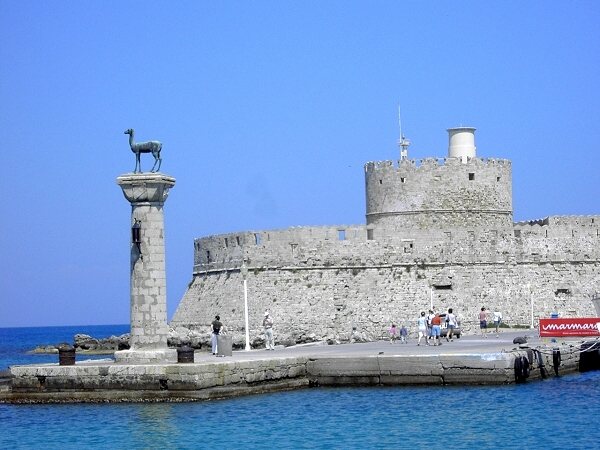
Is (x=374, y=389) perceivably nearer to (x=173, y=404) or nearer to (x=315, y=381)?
(x=315, y=381)

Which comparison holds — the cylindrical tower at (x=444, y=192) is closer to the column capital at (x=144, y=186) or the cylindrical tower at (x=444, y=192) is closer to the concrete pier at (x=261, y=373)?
the concrete pier at (x=261, y=373)

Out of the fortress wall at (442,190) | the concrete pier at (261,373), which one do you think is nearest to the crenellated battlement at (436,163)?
the fortress wall at (442,190)

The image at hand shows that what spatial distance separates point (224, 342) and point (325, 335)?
1268 centimetres

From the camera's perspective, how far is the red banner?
97.1 ft

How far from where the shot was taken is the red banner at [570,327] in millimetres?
29609

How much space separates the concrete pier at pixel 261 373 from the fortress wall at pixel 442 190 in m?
14.0

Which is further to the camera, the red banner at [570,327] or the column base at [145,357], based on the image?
the red banner at [570,327]

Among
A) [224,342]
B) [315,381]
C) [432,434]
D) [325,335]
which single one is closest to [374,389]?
[315,381]

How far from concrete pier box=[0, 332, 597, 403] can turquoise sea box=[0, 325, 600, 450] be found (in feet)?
0.94

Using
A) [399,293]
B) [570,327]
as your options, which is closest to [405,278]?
[399,293]

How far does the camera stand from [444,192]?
4028 cm

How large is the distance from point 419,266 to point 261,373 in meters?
15.9

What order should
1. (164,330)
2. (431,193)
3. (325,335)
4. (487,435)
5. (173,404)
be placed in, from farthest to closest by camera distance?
(431,193) → (325,335) → (164,330) → (173,404) → (487,435)

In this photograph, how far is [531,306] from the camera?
3794 centimetres
